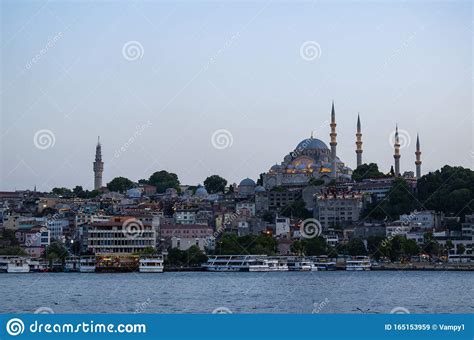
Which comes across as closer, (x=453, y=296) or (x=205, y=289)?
(x=453, y=296)

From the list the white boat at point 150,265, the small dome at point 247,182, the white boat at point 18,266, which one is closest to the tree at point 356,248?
the white boat at point 150,265

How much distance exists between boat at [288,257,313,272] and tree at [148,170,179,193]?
79.6ft

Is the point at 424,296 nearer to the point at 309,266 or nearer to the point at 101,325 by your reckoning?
the point at 101,325

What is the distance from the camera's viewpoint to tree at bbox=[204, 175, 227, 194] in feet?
177

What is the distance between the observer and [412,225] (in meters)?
36.1

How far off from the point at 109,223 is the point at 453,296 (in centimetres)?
1641

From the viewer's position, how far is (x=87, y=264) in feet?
96.7

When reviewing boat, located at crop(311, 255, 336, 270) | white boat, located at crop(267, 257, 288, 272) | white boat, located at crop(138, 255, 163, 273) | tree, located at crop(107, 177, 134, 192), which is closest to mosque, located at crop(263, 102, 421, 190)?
tree, located at crop(107, 177, 134, 192)

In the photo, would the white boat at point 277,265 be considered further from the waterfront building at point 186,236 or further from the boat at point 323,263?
the waterfront building at point 186,236

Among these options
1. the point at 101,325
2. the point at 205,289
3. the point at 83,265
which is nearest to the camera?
the point at 101,325

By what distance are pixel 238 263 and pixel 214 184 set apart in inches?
947

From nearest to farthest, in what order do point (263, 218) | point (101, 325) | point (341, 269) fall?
point (101, 325) → point (341, 269) → point (263, 218)

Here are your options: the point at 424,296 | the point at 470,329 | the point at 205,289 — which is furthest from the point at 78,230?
the point at 470,329

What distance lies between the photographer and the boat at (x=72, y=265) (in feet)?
98.4
